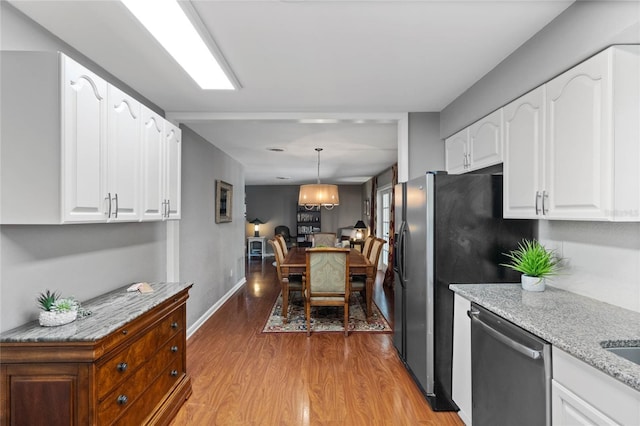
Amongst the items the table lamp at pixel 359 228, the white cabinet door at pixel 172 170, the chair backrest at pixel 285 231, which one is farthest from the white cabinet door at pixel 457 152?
the chair backrest at pixel 285 231

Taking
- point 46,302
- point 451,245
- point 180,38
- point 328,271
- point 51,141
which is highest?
point 180,38

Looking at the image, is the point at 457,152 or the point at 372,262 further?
the point at 372,262

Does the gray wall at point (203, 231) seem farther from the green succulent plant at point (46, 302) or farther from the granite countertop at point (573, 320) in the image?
the granite countertop at point (573, 320)

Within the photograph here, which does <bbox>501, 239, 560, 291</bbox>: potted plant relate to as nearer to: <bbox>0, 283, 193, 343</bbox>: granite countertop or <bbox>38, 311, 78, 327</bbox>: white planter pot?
<bbox>0, 283, 193, 343</bbox>: granite countertop

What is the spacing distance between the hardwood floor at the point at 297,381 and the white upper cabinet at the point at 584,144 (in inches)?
62.4

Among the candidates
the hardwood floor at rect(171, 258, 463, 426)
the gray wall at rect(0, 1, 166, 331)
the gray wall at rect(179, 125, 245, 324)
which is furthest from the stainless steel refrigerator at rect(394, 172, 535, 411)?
the gray wall at rect(179, 125, 245, 324)

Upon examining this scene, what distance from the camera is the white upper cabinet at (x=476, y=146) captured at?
2.19 metres

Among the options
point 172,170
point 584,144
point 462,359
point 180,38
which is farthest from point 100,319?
point 584,144

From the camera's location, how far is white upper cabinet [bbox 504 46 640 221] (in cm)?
132

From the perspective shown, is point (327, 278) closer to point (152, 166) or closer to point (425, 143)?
point (425, 143)

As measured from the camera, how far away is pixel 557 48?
164 centimetres

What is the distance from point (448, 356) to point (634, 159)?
157cm

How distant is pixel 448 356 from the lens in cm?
217

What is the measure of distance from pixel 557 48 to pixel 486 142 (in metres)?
0.76
